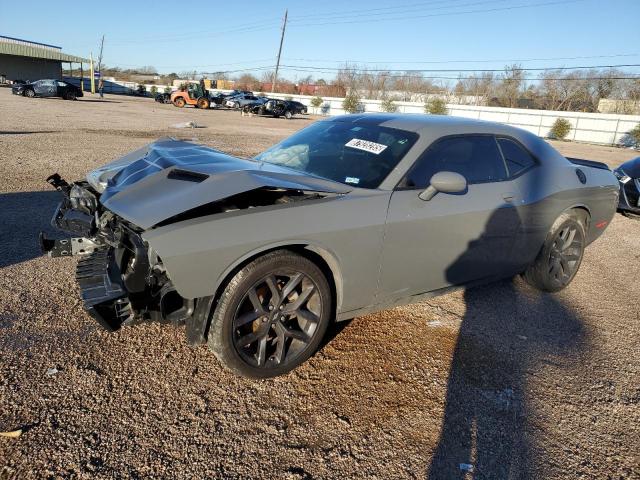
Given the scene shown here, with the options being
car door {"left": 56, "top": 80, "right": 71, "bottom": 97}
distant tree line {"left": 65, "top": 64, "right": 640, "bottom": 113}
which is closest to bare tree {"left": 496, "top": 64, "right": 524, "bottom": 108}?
distant tree line {"left": 65, "top": 64, "right": 640, "bottom": 113}

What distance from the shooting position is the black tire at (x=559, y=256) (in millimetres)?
4355

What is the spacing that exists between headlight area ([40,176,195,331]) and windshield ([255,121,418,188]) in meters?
1.34

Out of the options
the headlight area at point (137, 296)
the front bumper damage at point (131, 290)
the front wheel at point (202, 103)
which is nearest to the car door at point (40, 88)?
the front wheel at point (202, 103)

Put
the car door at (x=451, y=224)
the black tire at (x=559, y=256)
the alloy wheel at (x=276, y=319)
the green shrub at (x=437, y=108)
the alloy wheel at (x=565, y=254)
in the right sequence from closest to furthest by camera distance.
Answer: the alloy wheel at (x=276, y=319) < the car door at (x=451, y=224) < the black tire at (x=559, y=256) < the alloy wheel at (x=565, y=254) < the green shrub at (x=437, y=108)

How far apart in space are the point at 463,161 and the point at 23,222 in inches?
193

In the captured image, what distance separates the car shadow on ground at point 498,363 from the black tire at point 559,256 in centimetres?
17

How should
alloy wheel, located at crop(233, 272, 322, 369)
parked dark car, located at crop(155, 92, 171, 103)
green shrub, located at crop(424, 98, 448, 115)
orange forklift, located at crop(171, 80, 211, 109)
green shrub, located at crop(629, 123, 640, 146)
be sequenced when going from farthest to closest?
parked dark car, located at crop(155, 92, 171, 103), green shrub, located at crop(424, 98, 448, 115), orange forklift, located at crop(171, 80, 211, 109), green shrub, located at crop(629, 123, 640, 146), alloy wheel, located at crop(233, 272, 322, 369)

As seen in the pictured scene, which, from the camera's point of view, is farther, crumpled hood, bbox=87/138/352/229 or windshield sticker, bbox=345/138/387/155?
windshield sticker, bbox=345/138/387/155

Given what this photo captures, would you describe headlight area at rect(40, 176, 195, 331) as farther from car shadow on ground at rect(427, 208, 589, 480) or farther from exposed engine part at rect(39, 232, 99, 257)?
car shadow on ground at rect(427, 208, 589, 480)

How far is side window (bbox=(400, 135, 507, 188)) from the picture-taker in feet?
10.8

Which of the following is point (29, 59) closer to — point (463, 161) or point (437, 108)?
point (437, 108)

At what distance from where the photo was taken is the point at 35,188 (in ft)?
23.2

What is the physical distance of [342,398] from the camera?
2.76 metres

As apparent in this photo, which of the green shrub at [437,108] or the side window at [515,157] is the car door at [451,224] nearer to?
the side window at [515,157]
